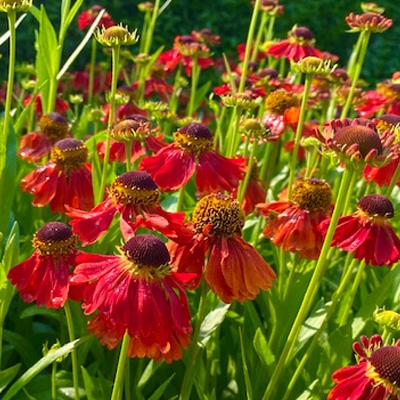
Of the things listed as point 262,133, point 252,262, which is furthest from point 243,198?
point 252,262

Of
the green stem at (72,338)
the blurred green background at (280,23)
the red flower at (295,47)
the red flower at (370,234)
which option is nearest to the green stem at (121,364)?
the green stem at (72,338)

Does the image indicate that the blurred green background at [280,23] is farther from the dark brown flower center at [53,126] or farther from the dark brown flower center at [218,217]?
the dark brown flower center at [218,217]

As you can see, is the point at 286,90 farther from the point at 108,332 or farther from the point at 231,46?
the point at 231,46

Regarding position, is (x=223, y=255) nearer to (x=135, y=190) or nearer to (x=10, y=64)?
(x=135, y=190)

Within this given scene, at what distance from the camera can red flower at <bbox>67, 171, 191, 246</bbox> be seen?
1148mm

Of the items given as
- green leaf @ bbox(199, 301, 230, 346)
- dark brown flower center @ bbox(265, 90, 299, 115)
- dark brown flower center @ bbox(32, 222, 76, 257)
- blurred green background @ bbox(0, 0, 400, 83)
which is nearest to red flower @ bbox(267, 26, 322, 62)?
dark brown flower center @ bbox(265, 90, 299, 115)

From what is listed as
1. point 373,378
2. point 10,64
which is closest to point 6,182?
point 10,64

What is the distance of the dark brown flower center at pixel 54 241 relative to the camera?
1.19 m

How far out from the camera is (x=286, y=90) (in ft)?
6.67

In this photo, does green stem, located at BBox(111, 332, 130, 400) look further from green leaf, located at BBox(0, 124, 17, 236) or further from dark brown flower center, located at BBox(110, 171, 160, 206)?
green leaf, located at BBox(0, 124, 17, 236)

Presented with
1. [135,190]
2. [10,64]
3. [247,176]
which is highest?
[10,64]

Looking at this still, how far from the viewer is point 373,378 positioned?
3.28ft

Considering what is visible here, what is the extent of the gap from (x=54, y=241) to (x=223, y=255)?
0.90ft

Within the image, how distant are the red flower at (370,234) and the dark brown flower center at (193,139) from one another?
0.30 m
